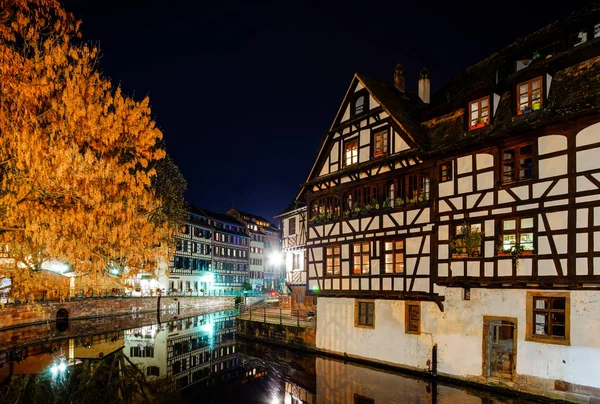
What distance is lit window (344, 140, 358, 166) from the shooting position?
981 inches

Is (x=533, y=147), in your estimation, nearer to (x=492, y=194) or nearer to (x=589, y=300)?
(x=492, y=194)

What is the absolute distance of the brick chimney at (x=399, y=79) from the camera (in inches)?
1072

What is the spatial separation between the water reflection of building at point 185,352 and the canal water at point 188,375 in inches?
2.2

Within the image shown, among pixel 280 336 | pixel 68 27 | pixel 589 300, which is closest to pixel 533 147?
pixel 589 300

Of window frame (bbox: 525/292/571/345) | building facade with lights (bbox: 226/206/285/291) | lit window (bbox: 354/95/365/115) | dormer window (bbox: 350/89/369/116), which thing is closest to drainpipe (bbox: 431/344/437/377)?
window frame (bbox: 525/292/571/345)

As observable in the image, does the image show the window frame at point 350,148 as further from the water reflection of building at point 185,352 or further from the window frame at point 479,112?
the water reflection of building at point 185,352

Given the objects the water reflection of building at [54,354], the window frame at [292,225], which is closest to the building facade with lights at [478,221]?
the window frame at [292,225]

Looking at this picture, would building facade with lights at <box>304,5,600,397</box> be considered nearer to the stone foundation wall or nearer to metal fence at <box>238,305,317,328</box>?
metal fence at <box>238,305,317,328</box>

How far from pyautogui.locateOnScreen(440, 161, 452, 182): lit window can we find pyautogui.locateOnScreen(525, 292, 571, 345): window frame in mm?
5976

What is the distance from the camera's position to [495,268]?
687 inches

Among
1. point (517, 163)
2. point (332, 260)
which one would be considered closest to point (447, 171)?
point (517, 163)

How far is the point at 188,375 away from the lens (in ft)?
72.3

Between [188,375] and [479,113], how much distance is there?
18507mm

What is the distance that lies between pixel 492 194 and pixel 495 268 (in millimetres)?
2977
